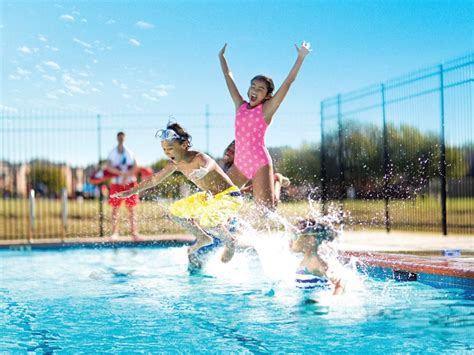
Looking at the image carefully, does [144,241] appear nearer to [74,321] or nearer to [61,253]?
[61,253]

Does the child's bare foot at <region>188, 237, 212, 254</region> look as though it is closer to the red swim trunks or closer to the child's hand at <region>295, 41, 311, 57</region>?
the child's hand at <region>295, 41, 311, 57</region>

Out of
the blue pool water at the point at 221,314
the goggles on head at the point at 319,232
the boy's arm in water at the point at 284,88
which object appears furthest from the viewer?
the boy's arm in water at the point at 284,88

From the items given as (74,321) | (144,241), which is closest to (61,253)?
(144,241)

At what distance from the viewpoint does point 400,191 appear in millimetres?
15062

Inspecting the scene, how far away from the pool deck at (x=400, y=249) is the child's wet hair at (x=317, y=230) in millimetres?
1259

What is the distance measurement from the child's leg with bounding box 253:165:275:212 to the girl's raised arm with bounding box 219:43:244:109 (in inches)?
27.8

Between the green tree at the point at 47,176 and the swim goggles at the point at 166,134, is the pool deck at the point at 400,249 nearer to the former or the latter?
the swim goggles at the point at 166,134

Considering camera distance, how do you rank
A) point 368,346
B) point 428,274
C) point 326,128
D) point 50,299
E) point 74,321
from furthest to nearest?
point 326,128, point 428,274, point 50,299, point 74,321, point 368,346

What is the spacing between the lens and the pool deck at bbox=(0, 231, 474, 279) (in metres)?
6.10

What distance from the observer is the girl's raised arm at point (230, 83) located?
645 cm

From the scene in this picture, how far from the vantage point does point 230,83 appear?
654cm

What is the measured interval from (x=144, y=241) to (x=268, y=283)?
486 cm

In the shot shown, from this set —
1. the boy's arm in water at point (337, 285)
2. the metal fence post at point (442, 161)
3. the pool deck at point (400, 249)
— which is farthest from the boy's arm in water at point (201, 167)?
the metal fence post at point (442, 161)

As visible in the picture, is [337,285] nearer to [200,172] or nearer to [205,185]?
[200,172]
